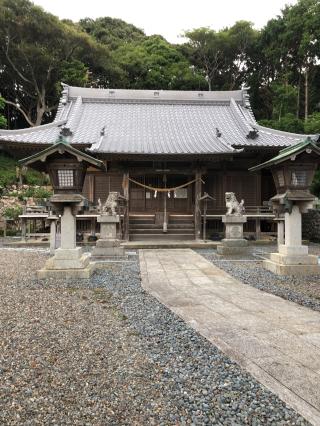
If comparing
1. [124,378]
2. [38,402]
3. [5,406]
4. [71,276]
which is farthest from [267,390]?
[71,276]

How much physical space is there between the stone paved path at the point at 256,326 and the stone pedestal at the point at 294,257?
1.31 meters

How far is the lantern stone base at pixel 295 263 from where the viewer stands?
693 cm

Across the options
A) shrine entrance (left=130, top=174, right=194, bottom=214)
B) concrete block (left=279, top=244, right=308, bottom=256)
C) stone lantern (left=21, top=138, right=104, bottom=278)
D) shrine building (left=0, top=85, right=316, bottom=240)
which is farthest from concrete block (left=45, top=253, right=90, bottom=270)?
shrine entrance (left=130, top=174, right=194, bottom=214)

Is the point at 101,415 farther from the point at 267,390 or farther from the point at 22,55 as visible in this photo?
the point at 22,55

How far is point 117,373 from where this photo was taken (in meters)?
2.67

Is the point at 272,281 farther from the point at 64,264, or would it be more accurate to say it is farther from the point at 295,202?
the point at 64,264

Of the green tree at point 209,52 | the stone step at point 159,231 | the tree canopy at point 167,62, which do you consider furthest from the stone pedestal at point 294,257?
the green tree at point 209,52

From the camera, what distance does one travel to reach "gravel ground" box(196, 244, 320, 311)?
17.1ft

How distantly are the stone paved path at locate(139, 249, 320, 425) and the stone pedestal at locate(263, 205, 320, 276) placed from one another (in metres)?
1.31

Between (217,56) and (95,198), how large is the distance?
2545 cm

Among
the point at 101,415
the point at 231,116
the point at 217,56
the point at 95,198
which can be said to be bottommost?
the point at 101,415

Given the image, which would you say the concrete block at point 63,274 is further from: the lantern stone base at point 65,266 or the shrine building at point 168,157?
the shrine building at point 168,157

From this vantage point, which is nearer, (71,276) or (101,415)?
(101,415)

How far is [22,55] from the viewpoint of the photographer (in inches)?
962
